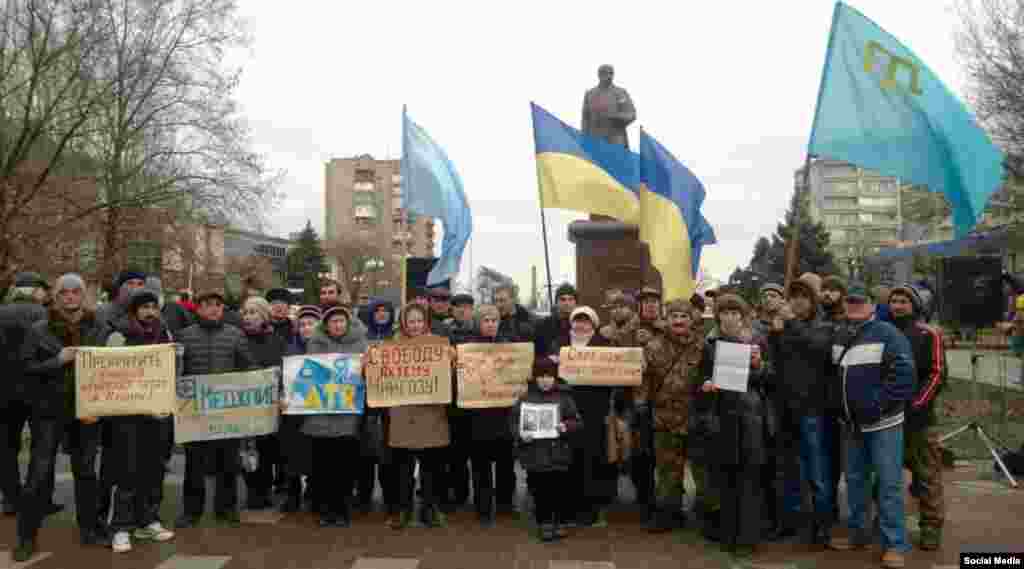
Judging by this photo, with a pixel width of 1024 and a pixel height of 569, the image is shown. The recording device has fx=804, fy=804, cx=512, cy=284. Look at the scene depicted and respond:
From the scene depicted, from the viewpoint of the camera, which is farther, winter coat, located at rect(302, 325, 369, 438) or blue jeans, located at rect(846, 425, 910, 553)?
winter coat, located at rect(302, 325, 369, 438)

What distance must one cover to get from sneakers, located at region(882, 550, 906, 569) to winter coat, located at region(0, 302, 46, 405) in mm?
6234

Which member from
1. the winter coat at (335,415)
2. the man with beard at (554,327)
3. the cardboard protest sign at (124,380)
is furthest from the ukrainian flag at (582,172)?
the cardboard protest sign at (124,380)

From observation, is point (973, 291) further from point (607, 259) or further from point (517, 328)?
point (517, 328)

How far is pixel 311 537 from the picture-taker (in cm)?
634

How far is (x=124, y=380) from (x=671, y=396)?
4127 mm

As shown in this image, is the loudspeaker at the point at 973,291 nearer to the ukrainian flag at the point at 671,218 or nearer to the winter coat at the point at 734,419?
the ukrainian flag at the point at 671,218

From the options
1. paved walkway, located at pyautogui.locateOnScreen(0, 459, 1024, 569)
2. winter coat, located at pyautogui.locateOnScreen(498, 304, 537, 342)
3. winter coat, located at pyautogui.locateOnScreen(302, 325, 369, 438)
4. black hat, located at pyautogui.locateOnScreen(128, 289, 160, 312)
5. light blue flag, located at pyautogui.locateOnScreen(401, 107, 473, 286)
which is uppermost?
light blue flag, located at pyautogui.locateOnScreen(401, 107, 473, 286)

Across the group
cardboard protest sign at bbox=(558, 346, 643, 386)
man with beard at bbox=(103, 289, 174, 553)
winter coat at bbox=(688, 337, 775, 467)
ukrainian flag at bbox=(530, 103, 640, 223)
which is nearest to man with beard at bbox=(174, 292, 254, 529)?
man with beard at bbox=(103, 289, 174, 553)

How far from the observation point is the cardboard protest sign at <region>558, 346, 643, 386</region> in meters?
6.40

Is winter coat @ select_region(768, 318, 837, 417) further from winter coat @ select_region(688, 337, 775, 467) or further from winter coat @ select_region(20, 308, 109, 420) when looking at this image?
winter coat @ select_region(20, 308, 109, 420)

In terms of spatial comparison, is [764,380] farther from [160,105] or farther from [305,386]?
[160,105]

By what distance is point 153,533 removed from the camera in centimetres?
620

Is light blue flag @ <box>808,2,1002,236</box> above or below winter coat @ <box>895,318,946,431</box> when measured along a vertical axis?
above

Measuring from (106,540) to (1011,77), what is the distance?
25806 mm
